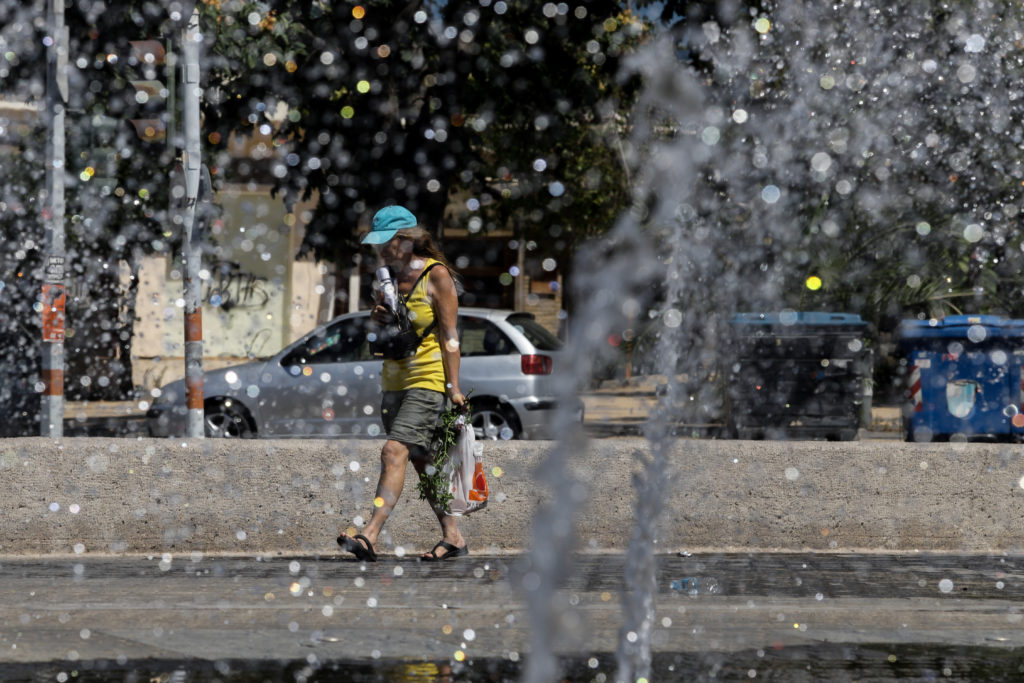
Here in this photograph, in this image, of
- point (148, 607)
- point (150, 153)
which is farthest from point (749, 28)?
point (148, 607)

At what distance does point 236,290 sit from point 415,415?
75.9 ft

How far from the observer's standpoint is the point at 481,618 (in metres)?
5.43

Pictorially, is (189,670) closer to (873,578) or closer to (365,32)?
(873,578)

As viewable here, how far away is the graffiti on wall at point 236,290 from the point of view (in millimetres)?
27312

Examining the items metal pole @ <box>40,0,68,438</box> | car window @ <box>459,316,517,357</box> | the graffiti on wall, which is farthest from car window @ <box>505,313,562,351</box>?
the graffiti on wall

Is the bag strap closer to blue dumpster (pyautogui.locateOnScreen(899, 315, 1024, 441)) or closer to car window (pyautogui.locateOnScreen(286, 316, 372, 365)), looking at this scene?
car window (pyautogui.locateOnScreen(286, 316, 372, 365))

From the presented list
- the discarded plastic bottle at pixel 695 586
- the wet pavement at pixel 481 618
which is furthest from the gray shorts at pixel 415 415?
the discarded plastic bottle at pixel 695 586

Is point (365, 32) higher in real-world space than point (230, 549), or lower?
higher

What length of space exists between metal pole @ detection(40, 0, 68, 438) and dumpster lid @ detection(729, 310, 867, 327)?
21.0 feet

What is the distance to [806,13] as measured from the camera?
57.6 ft

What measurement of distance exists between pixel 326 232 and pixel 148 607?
1064 cm

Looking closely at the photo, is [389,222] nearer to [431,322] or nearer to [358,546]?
[431,322]

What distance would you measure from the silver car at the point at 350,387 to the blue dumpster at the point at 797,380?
5.55 feet

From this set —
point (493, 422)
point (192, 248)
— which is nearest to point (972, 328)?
point (493, 422)
